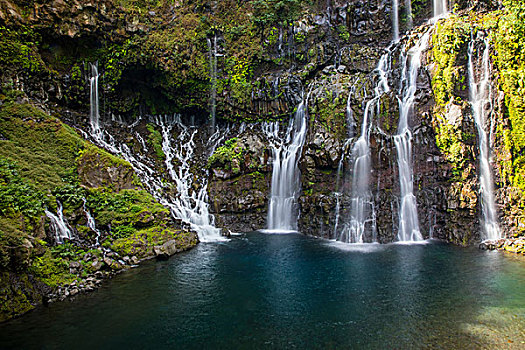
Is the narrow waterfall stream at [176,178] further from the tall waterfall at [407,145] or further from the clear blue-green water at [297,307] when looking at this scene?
the tall waterfall at [407,145]

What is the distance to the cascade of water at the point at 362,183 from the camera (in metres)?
17.3

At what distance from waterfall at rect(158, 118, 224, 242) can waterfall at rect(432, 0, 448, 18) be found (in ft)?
63.3

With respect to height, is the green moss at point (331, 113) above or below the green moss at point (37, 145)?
above

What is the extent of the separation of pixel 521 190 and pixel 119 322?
16959 mm

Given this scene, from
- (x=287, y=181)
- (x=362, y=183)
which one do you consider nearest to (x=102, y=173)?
(x=287, y=181)

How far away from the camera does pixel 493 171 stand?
15.7 meters

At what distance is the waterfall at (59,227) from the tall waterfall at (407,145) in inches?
599

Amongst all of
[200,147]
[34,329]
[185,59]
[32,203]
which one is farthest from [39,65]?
[34,329]

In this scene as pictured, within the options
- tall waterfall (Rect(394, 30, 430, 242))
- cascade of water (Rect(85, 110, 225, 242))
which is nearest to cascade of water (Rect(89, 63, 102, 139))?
cascade of water (Rect(85, 110, 225, 242))

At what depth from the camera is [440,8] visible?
2222 cm

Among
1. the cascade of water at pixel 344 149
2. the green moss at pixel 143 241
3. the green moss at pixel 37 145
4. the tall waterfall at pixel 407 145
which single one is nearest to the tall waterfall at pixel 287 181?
the cascade of water at pixel 344 149

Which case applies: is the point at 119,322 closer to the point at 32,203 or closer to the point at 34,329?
the point at 34,329

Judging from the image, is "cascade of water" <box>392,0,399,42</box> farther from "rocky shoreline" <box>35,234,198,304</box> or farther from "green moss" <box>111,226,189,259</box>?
"rocky shoreline" <box>35,234,198,304</box>

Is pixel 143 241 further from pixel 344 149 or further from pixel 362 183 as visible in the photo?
pixel 344 149
